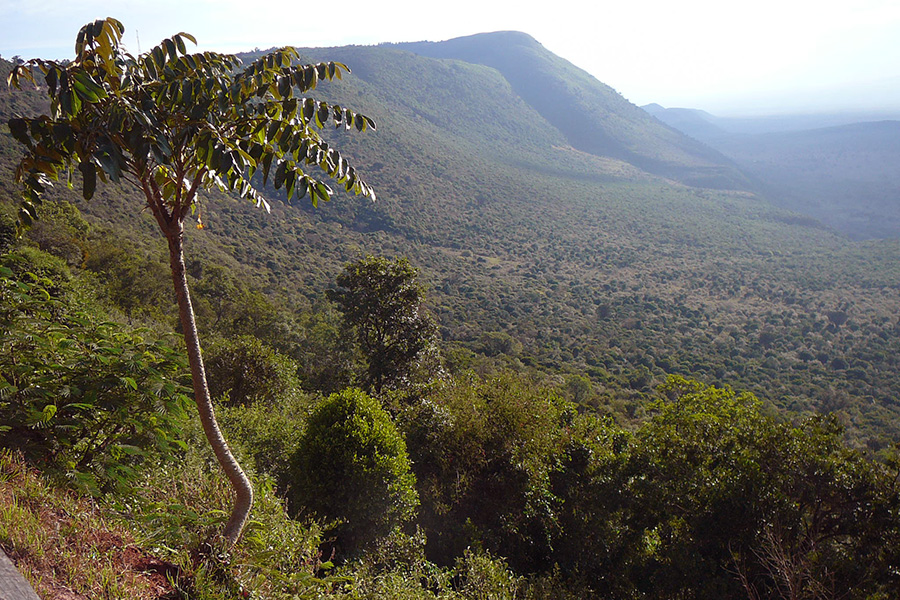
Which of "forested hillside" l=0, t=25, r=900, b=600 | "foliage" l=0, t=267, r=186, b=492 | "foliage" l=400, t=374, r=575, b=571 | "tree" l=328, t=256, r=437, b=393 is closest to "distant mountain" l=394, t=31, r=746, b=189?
"forested hillside" l=0, t=25, r=900, b=600

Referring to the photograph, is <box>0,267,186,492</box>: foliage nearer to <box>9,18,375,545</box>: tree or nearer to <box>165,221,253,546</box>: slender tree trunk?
<box>165,221,253,546</box>: slender tree trunk

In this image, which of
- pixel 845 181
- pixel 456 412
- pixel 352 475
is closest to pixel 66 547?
pixel 352 475

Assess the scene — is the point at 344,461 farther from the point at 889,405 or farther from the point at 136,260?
the point at 889,405

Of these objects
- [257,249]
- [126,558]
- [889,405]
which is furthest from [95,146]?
[889,405]

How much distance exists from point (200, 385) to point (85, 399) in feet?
5.48

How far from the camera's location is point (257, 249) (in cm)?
4244

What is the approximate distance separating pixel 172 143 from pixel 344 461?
5.20 m

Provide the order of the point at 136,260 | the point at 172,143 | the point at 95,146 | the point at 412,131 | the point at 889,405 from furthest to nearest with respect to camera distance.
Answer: the point at 412,131, the point at 889,405, the point at 136,260, the point at 172,143, the point at 95,146

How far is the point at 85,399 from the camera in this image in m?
3.62

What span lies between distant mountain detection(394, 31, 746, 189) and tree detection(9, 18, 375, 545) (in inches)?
5528

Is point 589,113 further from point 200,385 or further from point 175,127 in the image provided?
point 200,385

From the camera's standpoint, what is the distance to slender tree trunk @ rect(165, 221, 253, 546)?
8.55ft

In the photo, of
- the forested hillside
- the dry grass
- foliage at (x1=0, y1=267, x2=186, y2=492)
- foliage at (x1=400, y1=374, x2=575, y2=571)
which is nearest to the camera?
the dry grass

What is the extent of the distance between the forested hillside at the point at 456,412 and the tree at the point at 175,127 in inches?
24.7
